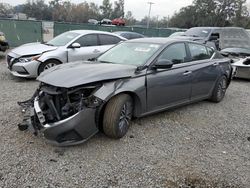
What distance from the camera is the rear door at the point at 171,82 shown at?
434 centimetres

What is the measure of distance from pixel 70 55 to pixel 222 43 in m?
7.59

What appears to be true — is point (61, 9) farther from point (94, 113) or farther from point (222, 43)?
point (94, 113)

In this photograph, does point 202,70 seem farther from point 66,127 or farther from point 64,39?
point 64,39

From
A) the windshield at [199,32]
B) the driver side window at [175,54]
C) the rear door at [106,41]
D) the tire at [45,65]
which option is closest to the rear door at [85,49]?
the rear door at [106,41]

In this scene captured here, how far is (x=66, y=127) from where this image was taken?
333cm

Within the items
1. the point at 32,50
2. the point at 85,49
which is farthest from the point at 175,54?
the point at 32,50

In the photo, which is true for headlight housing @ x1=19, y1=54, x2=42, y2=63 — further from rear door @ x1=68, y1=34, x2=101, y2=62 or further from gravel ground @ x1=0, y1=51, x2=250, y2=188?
gravel ground @ x1=0, y1=51, x2=250, y2=188

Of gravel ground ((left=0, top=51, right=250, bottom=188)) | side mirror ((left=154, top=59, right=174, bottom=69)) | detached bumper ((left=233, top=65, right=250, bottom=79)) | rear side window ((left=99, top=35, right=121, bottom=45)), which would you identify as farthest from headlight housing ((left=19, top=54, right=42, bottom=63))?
detached bumper ((left=233, top=65, right=250, bottom=79))

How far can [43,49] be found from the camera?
295 inches

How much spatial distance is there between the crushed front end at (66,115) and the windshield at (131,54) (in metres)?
1.10

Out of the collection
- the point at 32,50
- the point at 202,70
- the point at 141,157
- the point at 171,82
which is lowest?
the point at 141,157

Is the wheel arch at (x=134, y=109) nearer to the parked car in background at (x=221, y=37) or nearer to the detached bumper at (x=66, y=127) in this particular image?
the detached bumper at (x=66, y=127)

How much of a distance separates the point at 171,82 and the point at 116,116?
1.37 m

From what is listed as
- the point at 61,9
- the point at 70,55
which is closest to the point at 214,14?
the point at 61,9
